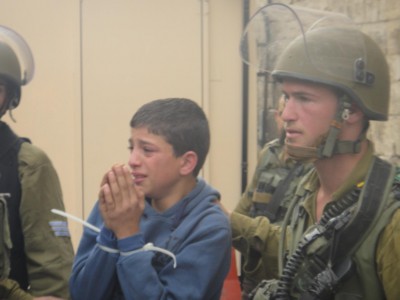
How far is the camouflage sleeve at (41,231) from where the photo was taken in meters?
2.86

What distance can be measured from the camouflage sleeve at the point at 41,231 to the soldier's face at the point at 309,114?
1084mm

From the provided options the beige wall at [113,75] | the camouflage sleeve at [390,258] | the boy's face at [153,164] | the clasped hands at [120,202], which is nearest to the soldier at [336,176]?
the camouflage sleeve at [390,258]

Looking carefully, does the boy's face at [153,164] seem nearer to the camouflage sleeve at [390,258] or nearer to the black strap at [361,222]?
the black strap at [361,222]

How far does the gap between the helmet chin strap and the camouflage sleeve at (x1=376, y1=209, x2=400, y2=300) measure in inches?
14.6

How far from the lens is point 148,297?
2.20m

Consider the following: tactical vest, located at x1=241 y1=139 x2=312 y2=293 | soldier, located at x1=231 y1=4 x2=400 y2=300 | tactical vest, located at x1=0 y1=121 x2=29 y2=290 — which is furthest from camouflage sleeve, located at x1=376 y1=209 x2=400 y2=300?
tactical vest, located at x1=241 y1=139 x2=312 y2=293

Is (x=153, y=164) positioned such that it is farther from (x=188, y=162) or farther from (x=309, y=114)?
(x=309, y=114)

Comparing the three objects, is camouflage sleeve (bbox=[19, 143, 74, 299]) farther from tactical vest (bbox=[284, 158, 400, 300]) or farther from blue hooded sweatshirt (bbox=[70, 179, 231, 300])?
tactical vest (bbox=[284, 158, 400, 300])

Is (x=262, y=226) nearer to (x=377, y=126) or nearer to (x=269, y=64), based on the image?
(x=269, y=64)

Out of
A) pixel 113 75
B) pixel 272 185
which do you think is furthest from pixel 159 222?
pixel 113 75

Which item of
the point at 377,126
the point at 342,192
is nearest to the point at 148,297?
the point at 342,192

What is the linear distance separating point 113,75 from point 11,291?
3669 millimetres

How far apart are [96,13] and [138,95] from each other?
2.65 ft

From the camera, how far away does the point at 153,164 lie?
2.45 meters
